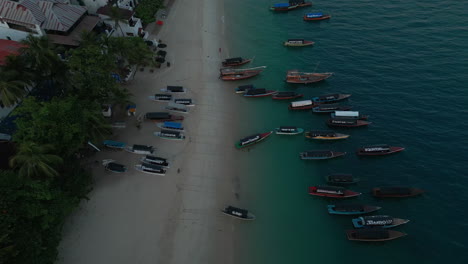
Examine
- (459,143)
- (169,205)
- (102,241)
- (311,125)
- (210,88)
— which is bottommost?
(102,241)

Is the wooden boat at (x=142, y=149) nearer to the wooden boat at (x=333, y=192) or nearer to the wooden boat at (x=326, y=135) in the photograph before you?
the wooden boat at (x=333, y=192)

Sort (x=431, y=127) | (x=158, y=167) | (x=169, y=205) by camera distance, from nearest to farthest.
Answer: (x=169, y=205)
(x=158, y=167)
(x=431, y=127)

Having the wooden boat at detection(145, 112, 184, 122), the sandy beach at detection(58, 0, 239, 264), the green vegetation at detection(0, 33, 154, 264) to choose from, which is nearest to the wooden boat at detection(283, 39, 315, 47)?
the sandy beach at detection(58, 0, 239, 264)

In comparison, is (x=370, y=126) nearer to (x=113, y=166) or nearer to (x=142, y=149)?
(x=142, y=149)

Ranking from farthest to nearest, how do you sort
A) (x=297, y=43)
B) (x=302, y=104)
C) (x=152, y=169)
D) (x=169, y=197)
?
(x=297, y=43) → (x=302, y=104) → (x=152, y=169) → (x=169, y=197)

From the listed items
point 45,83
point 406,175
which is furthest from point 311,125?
point 45,83

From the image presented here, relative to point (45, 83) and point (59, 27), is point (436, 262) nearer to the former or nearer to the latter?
point (45, 83)

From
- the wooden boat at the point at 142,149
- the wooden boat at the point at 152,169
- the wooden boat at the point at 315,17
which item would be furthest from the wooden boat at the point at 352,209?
the wooden boat at the point at 315,17

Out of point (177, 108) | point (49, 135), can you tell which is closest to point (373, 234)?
point (177, 108)
